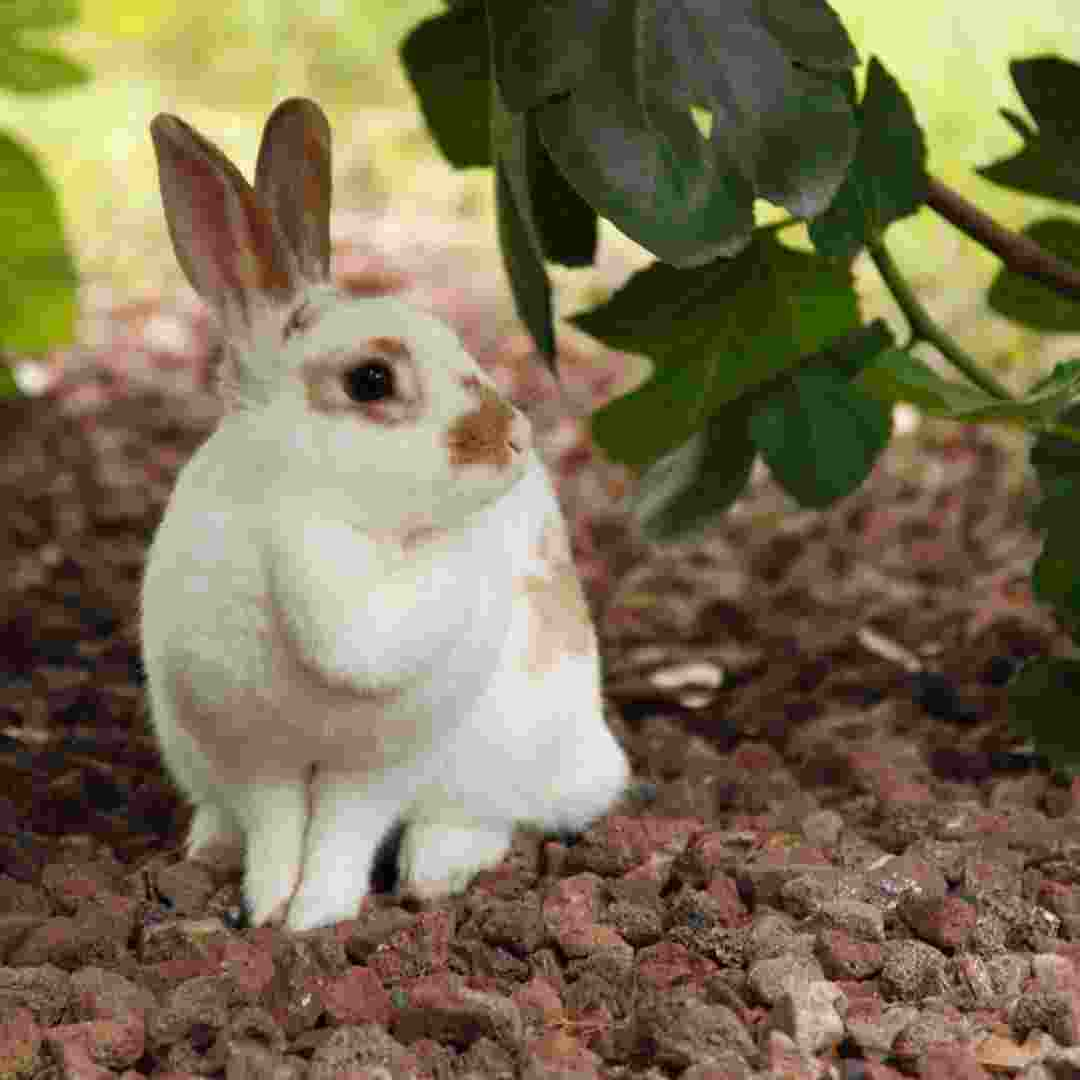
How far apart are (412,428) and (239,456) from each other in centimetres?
18

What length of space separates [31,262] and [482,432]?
201 centimetres

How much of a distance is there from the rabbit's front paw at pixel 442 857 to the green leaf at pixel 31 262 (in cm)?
184

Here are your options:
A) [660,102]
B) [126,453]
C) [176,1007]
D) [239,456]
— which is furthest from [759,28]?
[126,453]

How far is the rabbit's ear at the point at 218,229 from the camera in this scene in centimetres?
201

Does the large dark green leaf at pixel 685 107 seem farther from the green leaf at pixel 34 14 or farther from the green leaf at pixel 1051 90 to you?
the green leaf at pixel 34 14

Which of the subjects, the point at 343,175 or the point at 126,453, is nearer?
the point at 126,453

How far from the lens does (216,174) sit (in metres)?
2.02

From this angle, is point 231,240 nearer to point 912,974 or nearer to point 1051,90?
point 912,974

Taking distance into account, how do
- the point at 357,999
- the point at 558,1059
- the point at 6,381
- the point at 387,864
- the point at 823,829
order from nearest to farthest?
the point at 558,1059 < the point at 357,999 < the point at 387,864 < the point at 823,829 < the point at 6,381

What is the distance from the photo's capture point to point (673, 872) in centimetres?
231

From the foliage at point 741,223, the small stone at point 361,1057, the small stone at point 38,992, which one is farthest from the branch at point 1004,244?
the small stone at point 38,992

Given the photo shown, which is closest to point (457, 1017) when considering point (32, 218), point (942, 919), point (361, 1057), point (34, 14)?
point (361, 1057)

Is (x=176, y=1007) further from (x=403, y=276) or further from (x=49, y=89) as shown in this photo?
(x=403, y=276)

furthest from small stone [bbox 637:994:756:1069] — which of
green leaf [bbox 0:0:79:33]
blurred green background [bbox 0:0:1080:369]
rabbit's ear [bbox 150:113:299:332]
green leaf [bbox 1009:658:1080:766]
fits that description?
blurred green background [bbox 0:0:1080:369]
